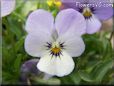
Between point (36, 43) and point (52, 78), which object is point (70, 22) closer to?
point (36, 43)

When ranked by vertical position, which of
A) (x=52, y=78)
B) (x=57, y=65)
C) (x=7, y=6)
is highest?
(x=7, y=6)

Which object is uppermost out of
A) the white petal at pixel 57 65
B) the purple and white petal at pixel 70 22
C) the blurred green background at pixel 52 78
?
the purple and white petal at pixel 70 22

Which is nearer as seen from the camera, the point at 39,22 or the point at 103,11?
the point at 39,22

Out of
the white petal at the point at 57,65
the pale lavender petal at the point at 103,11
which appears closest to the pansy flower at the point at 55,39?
the white petal at the point at 57,65

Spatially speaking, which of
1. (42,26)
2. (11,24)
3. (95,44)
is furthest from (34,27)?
(95,44)

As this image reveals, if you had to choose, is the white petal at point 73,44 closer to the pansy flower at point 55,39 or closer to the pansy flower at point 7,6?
the pansy flower at point 55,39

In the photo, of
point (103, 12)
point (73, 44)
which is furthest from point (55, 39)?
point (103, 12)

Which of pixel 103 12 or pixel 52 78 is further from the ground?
pixel 103 12

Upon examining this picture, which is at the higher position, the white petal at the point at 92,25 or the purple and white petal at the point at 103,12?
the purple and white petal at the point at 103,12
